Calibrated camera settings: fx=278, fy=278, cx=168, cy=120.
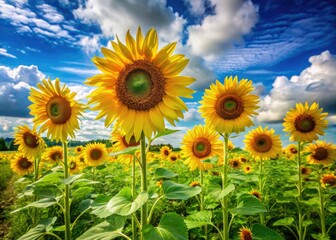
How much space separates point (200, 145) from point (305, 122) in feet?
7.84

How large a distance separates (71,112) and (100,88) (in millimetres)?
1329

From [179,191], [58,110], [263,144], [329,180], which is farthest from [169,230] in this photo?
[329,180]

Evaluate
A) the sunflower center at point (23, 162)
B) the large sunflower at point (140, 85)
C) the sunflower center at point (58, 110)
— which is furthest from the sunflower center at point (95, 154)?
the large sunflower at point (140, 85)

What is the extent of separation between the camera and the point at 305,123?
224 inches

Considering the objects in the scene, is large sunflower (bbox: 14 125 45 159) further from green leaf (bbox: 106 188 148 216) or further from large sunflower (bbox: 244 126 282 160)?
large sunflower (bbox: 244 126 282 160)

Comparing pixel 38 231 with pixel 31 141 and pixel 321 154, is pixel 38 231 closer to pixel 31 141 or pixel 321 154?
pixel 31 141

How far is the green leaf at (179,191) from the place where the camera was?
224 cm

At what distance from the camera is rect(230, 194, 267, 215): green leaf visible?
10.1 feet

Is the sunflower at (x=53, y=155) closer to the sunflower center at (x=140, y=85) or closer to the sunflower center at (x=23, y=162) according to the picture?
the sunflower center at (x=23, y=162)

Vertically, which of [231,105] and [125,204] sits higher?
[231,105]

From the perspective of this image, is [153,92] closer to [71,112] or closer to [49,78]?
[71,112]

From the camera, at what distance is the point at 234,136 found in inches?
151

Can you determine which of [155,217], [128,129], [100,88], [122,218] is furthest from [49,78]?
[155,217]

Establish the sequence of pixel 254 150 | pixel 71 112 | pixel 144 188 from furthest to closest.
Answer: pixel 254 150 → pixel 71 112 → pixel 144 188
